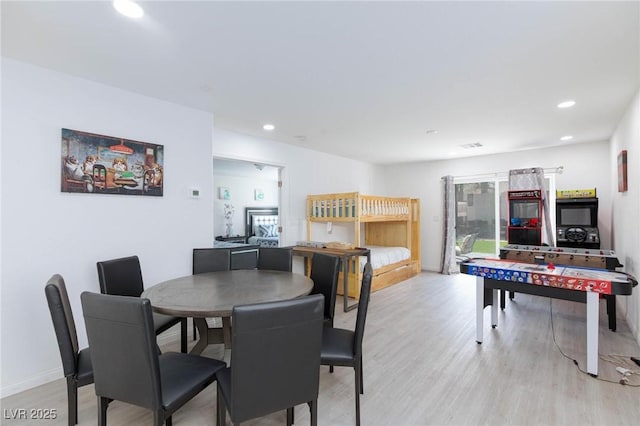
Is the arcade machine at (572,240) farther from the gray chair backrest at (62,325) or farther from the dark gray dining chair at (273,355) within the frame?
the gray chair backrest at (62,325)

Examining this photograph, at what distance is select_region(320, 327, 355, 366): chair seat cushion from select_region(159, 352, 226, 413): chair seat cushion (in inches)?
24.3

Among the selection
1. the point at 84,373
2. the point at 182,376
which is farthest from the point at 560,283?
the point at 84,373

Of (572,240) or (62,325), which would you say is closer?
(62,325)

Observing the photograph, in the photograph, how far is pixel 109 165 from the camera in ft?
8.86

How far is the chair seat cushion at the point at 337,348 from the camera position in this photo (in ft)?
6.08

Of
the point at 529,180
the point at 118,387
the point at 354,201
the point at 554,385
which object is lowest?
the point at 554,385

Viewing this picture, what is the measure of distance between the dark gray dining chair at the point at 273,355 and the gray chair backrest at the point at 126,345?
376 mm

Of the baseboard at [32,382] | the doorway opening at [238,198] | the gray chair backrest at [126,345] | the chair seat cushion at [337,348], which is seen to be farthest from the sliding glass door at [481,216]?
the baseboard at [32,382]

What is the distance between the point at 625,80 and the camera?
8.67 ft

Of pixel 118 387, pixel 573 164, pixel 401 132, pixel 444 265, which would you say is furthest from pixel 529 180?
pixel 118 387

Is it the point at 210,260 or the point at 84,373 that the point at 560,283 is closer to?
the point at 210,260

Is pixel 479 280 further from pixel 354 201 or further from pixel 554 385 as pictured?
pixel 354 201

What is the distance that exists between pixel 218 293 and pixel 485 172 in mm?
5753

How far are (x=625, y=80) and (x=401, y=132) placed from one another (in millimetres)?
2230
